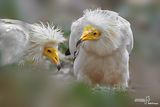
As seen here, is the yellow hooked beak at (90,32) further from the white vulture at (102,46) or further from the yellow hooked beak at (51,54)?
the yellow hooked beak at (51,54)

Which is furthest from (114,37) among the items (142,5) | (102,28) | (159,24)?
(142,5)

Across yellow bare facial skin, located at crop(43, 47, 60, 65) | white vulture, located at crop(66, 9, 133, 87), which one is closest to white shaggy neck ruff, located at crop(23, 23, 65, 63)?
yellow bare facial skin, located at crop(43, 47, 60, 65)

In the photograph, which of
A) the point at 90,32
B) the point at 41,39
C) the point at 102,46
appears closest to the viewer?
the point at 41,39

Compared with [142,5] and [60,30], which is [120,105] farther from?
[60,30]

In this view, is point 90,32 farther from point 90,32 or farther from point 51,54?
point 51,54

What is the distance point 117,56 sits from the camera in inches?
199

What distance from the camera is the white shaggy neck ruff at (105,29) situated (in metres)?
4.87

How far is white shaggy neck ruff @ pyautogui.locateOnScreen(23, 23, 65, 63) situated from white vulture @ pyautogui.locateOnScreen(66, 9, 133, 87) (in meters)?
0.26

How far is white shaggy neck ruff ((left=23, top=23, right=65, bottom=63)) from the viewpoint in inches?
181

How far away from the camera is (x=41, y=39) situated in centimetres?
475

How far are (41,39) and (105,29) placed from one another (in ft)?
2.42

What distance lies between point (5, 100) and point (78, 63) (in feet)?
14.4

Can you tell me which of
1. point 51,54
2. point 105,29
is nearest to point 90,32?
point 105,29

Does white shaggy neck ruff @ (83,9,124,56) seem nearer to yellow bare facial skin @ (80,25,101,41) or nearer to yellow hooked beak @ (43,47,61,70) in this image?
yellow bare facial skin @ (80,25,101,41)
